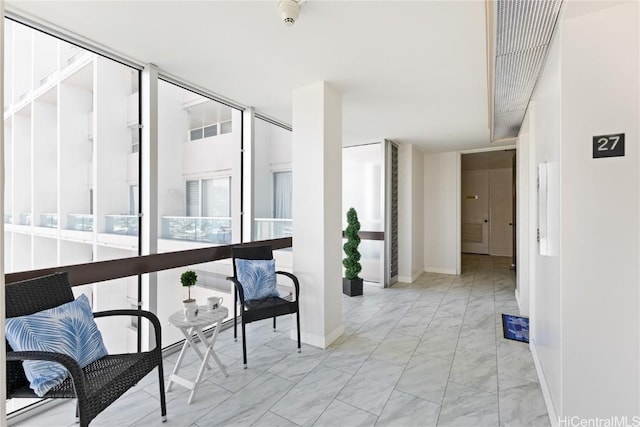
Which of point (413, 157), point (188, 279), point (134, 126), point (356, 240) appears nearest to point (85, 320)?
point (188, 279)

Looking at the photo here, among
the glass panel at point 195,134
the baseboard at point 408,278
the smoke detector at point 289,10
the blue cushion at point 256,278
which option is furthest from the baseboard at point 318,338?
the baseboard at point 408,278

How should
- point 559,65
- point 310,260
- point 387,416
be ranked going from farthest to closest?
1. point 310,260
2. point 387,416
3. point 559,65

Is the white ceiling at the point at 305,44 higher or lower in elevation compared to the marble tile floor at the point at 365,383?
higher

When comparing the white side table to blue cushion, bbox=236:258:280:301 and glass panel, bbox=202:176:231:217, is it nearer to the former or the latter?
blue cushion, bbox=236:258:280:301

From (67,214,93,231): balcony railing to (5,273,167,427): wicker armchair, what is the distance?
0.73m

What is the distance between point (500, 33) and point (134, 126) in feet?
9.88

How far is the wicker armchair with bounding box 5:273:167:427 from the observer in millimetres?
1405

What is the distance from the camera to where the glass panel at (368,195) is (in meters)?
5.57

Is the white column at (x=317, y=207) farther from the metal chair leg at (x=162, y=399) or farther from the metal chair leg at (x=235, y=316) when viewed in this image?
the metal chair leg at (x=162, y=399)

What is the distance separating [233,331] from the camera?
3.44 meters

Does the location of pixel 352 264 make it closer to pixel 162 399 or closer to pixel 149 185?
pixel 149 185

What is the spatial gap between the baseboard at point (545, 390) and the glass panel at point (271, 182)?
3.17m

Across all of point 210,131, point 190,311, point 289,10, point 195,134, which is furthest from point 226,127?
point 190,311

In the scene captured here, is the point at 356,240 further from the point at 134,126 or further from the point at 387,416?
the point at 134,126
